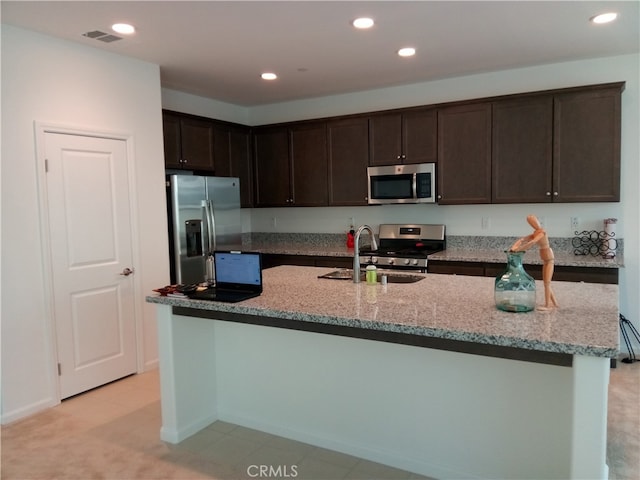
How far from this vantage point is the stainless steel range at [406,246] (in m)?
4.32

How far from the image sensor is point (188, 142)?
15.4 feet

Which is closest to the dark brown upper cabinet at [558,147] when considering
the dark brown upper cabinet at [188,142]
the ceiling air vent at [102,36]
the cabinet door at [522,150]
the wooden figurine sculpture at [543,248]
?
the cabinet door at [522,150]

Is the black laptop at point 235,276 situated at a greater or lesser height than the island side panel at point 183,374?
greater

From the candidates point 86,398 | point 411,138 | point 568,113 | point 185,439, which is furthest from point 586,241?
point 86,398

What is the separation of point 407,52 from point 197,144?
226 cm

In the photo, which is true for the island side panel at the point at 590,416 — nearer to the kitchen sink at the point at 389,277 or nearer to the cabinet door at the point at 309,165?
the kitchen sink at the point at 389,277

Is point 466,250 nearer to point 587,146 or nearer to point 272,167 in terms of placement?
point 587,146

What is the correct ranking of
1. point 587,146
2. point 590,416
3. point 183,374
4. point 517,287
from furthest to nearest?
point 587,146 → point 183,374 → point 517,287 → point 590,416

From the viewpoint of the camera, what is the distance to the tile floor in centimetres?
241

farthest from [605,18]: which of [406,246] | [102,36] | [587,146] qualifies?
[102,36]

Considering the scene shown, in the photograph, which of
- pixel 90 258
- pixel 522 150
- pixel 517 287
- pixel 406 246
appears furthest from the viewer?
pixel 406 246

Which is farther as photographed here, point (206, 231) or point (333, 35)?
point (206, 231)

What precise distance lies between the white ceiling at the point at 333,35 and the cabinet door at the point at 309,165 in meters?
0.66

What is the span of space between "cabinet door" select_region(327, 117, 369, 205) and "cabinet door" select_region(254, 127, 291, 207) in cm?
58
